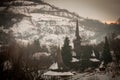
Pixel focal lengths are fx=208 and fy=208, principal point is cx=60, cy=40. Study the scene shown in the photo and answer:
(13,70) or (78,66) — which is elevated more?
(13,70)

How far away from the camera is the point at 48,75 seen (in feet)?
37.3

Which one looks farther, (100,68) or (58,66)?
(100,68)

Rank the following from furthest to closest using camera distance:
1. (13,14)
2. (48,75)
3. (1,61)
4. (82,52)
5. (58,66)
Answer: (13,14), (82,52), (58,66), (48,75), (1,61)

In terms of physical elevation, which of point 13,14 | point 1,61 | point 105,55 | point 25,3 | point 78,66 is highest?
point 25,3

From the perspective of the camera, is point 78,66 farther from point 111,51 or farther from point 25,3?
point 25,3

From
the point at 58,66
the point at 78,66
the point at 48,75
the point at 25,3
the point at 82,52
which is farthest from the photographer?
the point at 25,3

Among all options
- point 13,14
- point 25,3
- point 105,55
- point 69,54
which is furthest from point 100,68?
point 25,3

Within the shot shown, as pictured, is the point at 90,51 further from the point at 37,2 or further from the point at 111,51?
the point at 37,2

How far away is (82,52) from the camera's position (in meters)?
20.6

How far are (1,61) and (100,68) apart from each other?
10.1m

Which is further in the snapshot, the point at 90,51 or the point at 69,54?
the point at 90,51

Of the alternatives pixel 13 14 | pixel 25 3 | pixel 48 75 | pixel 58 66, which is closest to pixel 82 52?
pixel 58 66

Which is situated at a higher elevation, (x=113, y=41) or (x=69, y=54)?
(x=113, y=41)

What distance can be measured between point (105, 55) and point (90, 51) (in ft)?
15.5
